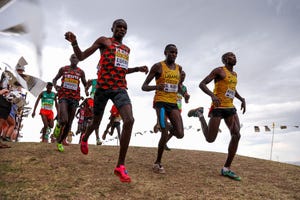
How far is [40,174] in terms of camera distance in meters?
5.21

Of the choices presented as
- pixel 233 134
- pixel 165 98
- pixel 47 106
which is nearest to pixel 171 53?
pixel 165 98

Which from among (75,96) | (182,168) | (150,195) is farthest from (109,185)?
(75,96)

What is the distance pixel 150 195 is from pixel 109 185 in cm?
76

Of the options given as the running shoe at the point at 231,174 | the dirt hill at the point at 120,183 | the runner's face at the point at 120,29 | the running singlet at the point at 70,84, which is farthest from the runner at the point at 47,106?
the running shoe at the point at 231,174

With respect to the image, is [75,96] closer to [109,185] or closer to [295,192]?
[109,185]

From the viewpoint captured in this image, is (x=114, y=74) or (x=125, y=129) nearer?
(x=125, y=129)

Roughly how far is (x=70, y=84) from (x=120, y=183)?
3.34 meters

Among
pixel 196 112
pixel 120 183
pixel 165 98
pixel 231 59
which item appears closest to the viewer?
pixel 120 183

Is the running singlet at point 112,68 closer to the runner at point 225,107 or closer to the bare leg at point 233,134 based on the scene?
the runner at point 225,107

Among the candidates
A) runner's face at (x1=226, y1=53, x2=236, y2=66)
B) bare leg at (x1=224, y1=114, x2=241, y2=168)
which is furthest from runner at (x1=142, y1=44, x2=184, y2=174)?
runner's face at (x1=226, y1=53, x2=236, y2=66)

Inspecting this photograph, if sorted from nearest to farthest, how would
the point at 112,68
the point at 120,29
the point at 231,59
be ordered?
1. the point at 112,68
2. the point at 120,29
3. the point at 231,59

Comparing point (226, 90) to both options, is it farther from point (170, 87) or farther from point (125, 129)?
point (125, 129)

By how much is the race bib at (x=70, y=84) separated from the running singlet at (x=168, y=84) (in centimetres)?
252

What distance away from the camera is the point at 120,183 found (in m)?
4.95
